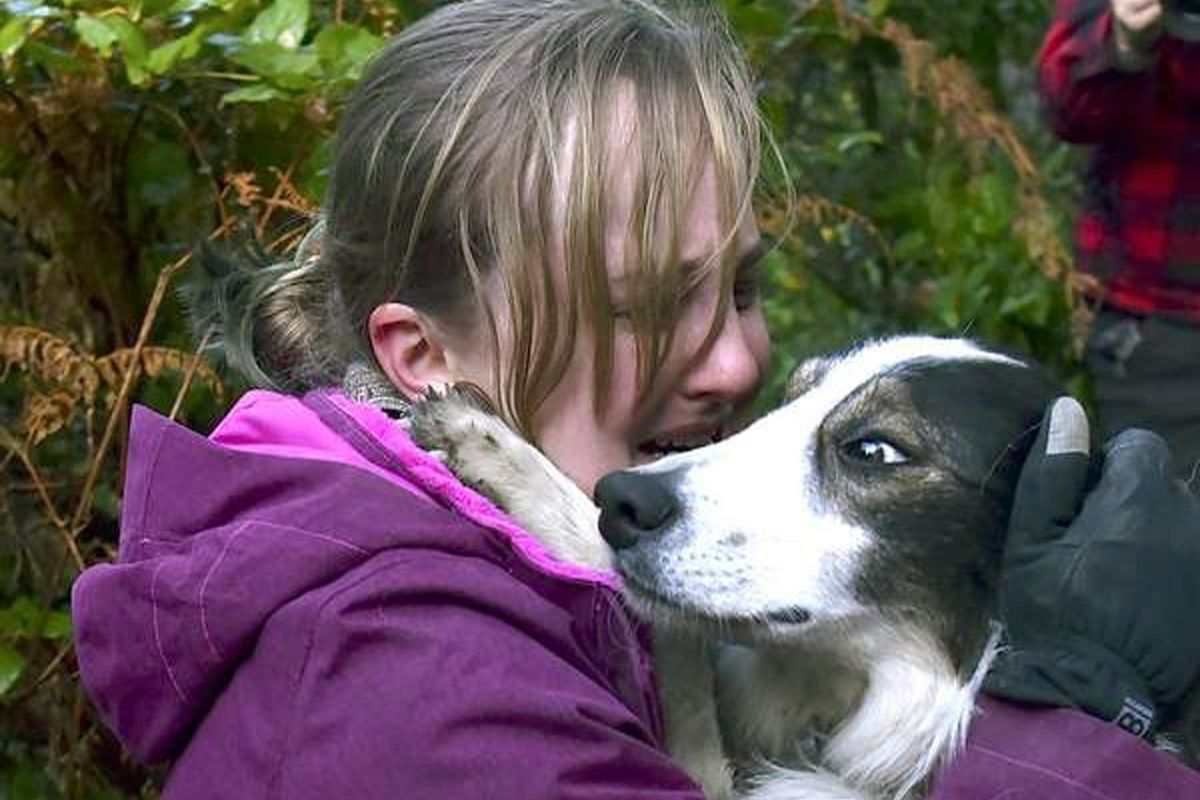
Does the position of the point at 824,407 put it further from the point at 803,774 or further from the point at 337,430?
the point at 337,430

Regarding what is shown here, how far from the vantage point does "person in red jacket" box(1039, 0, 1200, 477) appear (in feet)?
13.5

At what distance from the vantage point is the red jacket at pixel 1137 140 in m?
4.12

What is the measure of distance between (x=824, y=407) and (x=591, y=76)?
49 centimetres

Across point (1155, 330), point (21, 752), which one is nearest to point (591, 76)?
point (21, 752)

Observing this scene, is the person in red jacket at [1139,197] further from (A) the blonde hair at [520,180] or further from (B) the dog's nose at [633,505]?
(B) the dog's nose at [633,505]

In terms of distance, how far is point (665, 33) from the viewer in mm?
2828

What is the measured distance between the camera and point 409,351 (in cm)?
275

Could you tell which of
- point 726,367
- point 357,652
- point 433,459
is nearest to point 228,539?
point 357,652

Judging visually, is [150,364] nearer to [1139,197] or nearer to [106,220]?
[106,220]

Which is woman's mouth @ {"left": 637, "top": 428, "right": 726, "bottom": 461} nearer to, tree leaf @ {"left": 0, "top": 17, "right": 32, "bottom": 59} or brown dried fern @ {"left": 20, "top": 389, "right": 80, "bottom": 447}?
brown dried fern @ {"left": 20, "top": 389, "right": 80, "bottom": 447}

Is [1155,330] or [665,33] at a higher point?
[665,33]

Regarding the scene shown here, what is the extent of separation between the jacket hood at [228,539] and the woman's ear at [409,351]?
27 centimetres

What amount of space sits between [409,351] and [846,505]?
1.78 feet

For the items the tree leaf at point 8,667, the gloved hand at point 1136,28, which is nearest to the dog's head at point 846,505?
the tree leaf at point 8,667
